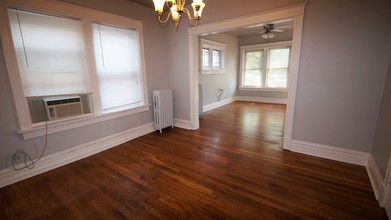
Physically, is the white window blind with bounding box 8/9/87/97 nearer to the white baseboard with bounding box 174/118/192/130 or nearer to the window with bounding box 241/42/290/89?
the white baseboard with bounding box 174/118/192/130

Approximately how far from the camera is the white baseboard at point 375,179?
1.76 m

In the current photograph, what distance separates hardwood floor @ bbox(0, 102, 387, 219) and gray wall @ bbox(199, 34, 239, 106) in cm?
307

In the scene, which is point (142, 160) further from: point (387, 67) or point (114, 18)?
point (387, 67)

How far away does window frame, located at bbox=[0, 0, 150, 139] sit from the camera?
6.67 feet

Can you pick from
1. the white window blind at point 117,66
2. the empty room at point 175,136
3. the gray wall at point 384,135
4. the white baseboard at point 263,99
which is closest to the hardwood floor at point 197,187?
the empty room at point 175,136

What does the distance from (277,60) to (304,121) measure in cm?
454

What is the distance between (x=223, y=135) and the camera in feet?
11.9

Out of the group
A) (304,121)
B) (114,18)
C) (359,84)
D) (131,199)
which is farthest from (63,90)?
(359,84)

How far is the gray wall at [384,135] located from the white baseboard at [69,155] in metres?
3.65

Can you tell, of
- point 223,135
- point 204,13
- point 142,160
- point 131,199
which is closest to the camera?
point 131,199

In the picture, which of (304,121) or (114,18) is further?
(114,18)

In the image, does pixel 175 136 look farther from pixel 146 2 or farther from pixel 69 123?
pixel 146 2

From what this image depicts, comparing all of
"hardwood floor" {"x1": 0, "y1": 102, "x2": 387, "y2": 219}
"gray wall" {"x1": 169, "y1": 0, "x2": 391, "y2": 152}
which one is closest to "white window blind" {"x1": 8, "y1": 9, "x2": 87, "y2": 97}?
"hardwood floor" {"x1": 0, "y1": 102, "x2": 387, "y2": 219}

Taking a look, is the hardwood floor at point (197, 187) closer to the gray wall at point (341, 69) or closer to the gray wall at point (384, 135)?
the gray wall at point (384, 135)
